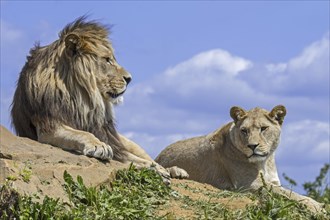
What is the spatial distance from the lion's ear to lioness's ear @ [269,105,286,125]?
8.38ft

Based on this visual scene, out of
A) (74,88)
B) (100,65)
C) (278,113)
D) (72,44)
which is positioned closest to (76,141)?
(74,88)

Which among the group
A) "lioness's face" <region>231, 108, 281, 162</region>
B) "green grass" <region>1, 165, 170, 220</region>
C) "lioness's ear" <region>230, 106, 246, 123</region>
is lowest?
"green grass" <region>1, 165, 170, 220</region>

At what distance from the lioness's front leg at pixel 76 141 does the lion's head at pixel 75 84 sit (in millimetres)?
197

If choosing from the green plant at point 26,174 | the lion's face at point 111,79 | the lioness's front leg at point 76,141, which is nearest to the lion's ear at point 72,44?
the lion's face at point 111,79

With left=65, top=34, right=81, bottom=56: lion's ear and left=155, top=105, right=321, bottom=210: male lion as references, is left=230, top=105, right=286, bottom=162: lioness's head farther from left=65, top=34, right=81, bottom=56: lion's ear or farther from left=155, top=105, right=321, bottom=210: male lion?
left=65, top=34, right=81, bottom=56: lion's ear

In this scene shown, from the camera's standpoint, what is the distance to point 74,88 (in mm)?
9492

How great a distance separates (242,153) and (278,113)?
2.09 feet

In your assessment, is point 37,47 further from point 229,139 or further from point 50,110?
point 229,139

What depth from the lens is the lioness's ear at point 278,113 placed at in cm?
1071

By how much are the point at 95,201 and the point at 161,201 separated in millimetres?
843

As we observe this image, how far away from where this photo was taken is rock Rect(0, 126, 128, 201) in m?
7.52

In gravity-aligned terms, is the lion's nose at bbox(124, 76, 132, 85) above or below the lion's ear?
below

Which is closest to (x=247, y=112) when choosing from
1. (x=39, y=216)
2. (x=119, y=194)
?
(x=119, y=194)

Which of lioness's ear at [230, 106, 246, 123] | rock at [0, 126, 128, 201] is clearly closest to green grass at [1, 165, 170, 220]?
rock at [0, 126, 128, 201]
